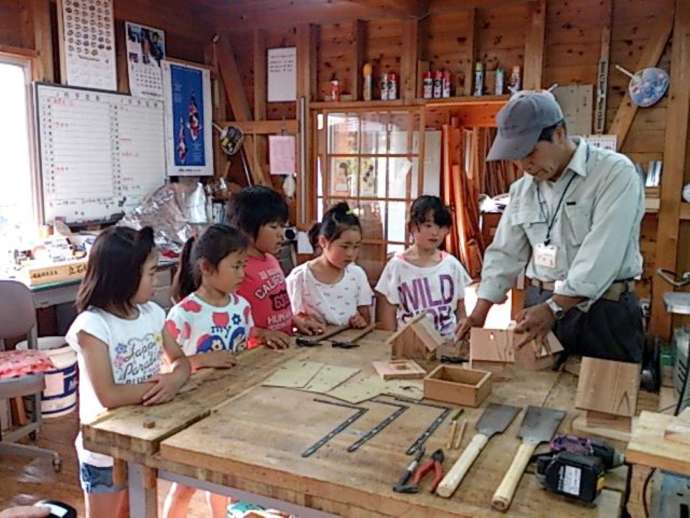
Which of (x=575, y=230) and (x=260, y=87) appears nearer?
(x=575, y=230)

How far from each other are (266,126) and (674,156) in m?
3.07

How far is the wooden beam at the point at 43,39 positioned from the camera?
3.92 metres

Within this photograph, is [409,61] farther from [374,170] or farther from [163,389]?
[163,389]

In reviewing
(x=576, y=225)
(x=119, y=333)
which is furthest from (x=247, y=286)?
(x=576, y=225)

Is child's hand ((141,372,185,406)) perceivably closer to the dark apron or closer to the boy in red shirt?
the boy in red shirt

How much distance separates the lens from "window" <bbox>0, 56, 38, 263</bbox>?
388 centimetres

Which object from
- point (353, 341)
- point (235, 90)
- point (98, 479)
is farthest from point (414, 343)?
point (235, 90)

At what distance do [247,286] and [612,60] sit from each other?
306 centimetres

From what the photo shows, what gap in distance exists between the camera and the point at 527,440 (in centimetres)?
127

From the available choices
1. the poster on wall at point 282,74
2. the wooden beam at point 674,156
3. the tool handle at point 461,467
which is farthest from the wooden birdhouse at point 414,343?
the poster on wall at point 282,74

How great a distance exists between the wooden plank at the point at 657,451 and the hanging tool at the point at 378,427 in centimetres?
49

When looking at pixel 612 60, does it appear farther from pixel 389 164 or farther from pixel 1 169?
pixel 1 169

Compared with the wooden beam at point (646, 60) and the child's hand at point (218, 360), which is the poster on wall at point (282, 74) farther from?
the child's hand at point (218, 360)

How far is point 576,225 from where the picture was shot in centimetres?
204
